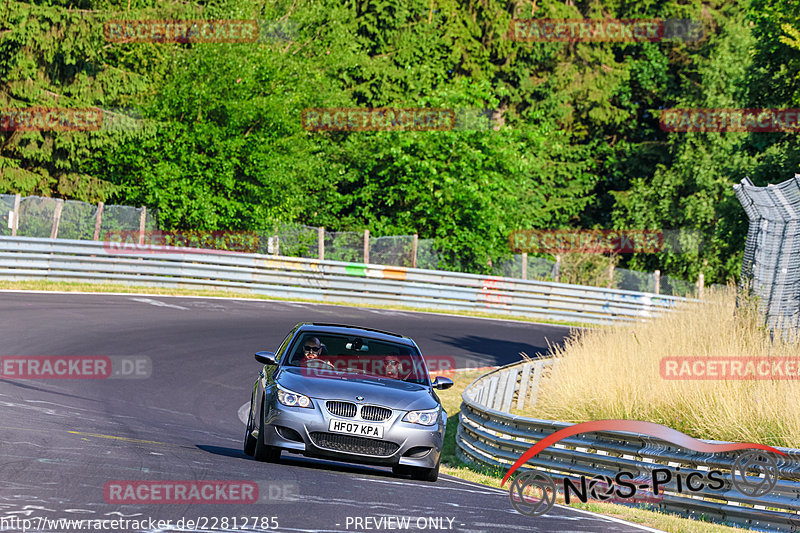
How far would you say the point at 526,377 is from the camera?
17344mm

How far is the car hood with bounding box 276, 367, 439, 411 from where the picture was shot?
10195 mm

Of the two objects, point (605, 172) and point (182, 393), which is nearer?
point (182, 393)

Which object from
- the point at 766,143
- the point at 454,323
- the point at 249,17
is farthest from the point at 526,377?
the point at 249,17

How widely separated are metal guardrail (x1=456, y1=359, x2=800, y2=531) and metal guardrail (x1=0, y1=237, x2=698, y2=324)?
1433cm

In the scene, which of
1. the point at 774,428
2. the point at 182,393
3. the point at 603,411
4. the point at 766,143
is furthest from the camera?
the point at 766,143

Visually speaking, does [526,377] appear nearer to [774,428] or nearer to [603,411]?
[603,411]

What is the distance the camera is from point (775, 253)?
59.0 ft

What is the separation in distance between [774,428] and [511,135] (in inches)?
1426

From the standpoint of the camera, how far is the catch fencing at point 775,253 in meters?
17.1
